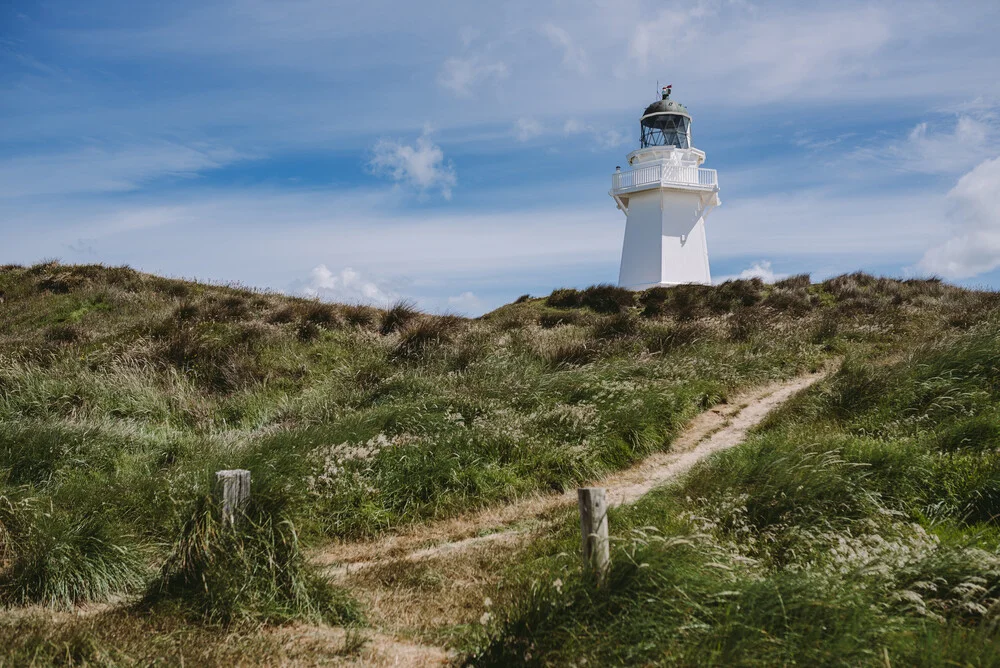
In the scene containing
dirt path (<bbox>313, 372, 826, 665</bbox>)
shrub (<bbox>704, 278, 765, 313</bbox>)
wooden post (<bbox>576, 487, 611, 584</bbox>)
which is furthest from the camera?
shrub (<bbox>704, 278, 765, 313</bbox>)

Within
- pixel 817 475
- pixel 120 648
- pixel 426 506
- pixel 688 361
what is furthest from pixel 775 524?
pixel 688 361

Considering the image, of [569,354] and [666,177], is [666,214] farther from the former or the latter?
[569,354]

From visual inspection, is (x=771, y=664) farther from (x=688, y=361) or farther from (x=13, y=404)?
(x=13, y=404)

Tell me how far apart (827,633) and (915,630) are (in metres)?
0.48

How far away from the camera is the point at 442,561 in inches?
270

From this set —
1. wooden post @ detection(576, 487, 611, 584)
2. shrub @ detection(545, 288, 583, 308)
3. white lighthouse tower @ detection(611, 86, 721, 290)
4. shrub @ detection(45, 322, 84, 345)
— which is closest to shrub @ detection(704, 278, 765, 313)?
shrub @ detection(545, 288, 583, 308)

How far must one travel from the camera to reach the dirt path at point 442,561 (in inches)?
217

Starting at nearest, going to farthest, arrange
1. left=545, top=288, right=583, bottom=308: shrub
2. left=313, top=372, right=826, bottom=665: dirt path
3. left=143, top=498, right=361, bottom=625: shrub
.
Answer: left=143, top=498, right=361, bottom=625: shrub
left=313, top=372, right=826, bottom=665: dirt path
left=545, top=288, right=583, bottom=308: shrub

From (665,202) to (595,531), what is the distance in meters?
32.6

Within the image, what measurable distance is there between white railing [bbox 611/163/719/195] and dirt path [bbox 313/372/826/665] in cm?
2652

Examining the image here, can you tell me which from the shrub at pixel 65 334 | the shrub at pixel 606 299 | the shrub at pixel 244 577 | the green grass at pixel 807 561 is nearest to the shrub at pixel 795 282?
the shrub at pixel 606 299

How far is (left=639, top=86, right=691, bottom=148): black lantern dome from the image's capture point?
120ft

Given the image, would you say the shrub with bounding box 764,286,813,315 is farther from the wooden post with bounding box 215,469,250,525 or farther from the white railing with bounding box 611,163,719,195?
the wooden post with bounding box 215,469,250,525

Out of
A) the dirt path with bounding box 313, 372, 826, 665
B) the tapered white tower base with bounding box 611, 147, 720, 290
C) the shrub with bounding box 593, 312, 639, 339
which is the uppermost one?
the tapered white tower base with bounding box 611, 147, 720, 290
